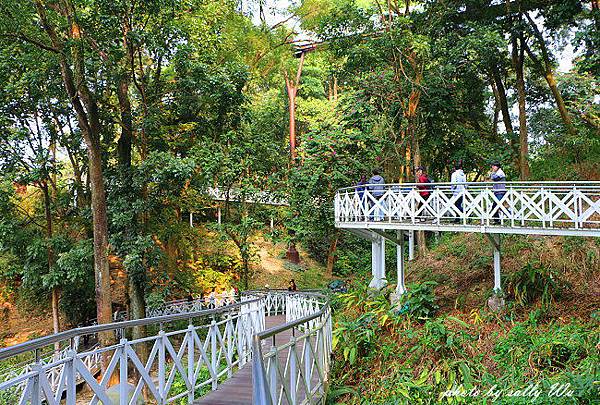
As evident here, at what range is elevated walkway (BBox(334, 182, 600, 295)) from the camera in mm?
8172

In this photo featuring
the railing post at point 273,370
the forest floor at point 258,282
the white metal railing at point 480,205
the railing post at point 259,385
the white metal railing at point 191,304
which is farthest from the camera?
the forest floor at point 258,282

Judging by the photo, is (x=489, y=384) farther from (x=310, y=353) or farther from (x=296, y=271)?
(x=296, y=271)

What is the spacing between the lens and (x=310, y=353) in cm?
612

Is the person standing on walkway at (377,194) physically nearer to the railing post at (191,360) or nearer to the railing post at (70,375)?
the railing post at (191,360)

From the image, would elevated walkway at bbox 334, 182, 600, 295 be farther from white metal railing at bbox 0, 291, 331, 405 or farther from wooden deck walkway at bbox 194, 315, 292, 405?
wooden deck walkway at bbox 194, 315, 292, 405

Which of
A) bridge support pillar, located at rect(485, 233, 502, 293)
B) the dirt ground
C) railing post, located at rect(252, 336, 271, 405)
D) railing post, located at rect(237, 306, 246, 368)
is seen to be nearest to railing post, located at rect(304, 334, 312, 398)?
railing post, located at rect(237, 306, 246, 368)

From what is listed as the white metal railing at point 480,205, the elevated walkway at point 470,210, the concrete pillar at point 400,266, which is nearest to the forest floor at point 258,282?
the elevated walkway at point 470,210

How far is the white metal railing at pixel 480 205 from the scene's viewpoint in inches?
320

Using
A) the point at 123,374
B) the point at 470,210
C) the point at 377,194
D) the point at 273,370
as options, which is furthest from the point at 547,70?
the point at 123,374

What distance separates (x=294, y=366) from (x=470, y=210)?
5763mm

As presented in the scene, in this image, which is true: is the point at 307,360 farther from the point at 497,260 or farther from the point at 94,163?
the point at 94,163

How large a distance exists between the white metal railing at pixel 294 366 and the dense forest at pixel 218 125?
1267mm

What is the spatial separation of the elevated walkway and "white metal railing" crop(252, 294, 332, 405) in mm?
3547

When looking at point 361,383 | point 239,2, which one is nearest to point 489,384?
point 361,383
